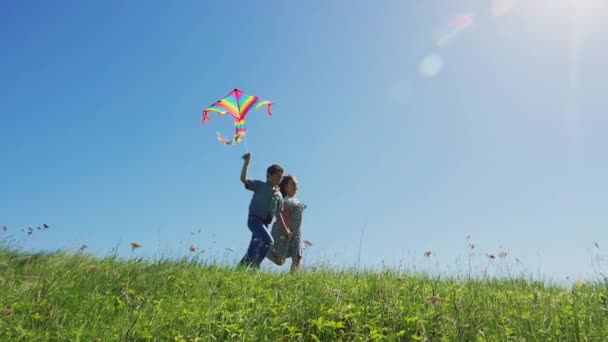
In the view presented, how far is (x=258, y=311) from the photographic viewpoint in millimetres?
4895

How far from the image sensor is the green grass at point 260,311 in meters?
4.30

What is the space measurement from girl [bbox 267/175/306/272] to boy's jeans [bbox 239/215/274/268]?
364 millimetres

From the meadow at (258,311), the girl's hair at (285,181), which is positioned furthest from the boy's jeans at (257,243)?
the meadow at (258,311)

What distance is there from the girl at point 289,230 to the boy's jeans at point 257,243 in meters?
0.36

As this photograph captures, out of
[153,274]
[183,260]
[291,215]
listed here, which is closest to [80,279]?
[153,274]

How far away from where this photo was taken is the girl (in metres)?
10.5

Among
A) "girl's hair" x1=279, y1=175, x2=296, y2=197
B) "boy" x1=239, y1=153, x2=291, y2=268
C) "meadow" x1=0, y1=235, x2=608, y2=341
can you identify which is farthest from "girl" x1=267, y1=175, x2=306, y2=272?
"meadow" x1=0, y1=235, x2=608, y2=341

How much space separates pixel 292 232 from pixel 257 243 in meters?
1.00

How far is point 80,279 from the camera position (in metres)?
5.93

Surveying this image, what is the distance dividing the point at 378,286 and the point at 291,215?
5077 mm

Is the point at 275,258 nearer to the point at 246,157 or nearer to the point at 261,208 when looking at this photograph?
the point at 261,208

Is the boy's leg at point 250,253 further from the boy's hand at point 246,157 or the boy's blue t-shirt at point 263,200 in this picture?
the boy's hand at point 246,157

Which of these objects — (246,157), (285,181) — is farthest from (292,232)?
(246,157)

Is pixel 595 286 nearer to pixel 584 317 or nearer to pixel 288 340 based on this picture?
pixel 584 317
